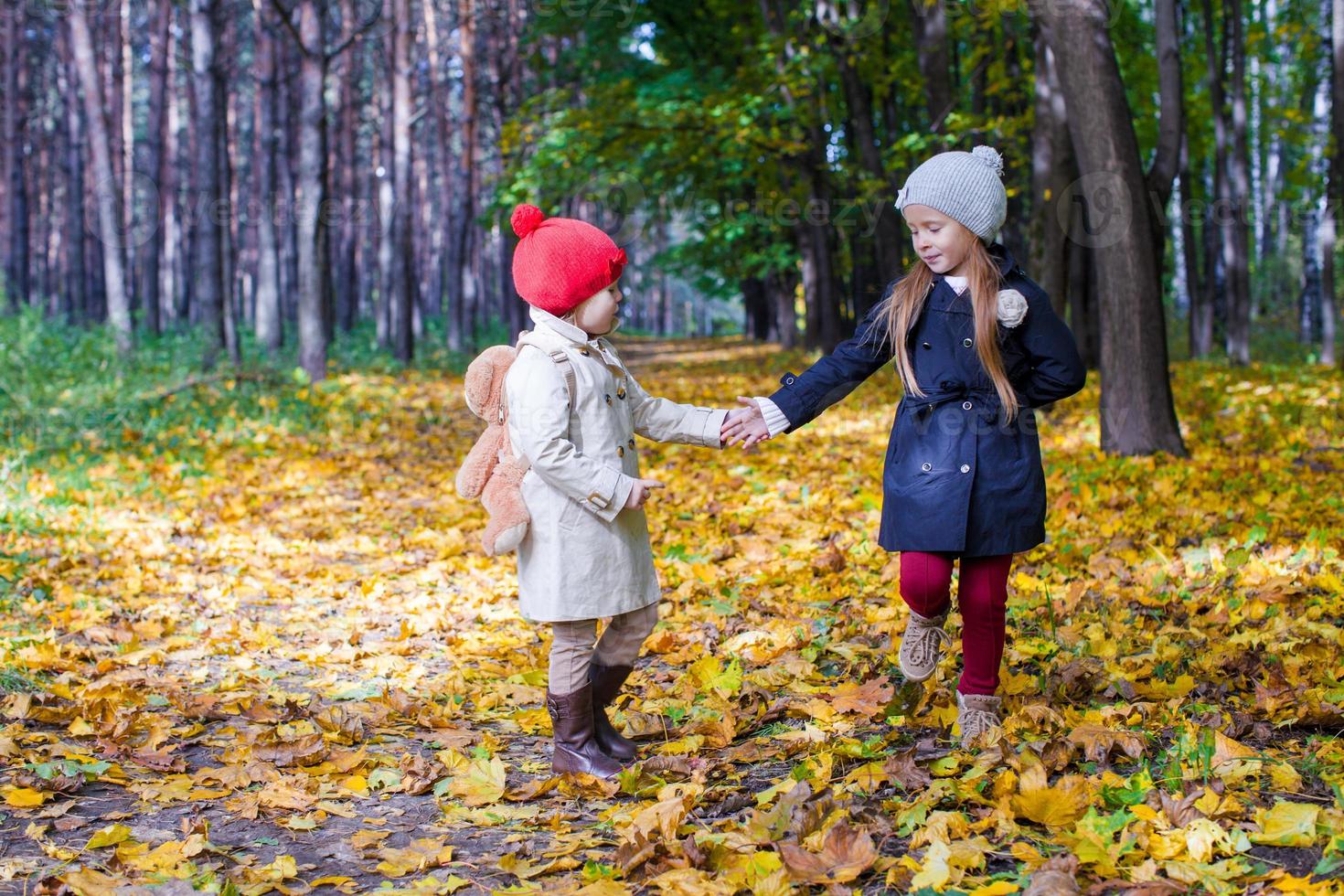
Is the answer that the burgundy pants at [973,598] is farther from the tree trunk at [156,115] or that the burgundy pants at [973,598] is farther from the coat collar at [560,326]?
the tree trunk at [156,115]

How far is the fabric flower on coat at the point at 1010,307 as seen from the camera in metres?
3.30

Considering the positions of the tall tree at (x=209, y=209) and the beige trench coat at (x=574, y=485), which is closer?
the beige trench coat at (x=574, y=485)

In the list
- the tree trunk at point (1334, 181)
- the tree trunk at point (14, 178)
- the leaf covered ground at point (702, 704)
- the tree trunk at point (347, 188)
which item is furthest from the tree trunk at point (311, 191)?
the tree trunk at point (1334, 181)

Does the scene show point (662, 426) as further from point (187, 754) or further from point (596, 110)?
point (596, 110)

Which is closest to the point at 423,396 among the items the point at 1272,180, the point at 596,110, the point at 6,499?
the point at 596,110

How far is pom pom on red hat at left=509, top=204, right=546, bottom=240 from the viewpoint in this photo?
338cm

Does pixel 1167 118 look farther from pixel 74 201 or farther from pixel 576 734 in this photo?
pixel 74 201

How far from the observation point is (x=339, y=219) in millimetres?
29328

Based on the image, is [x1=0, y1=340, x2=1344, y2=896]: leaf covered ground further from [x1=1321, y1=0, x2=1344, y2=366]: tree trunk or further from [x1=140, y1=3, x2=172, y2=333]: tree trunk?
[x1=140, y1=3, x2=172, y2=333]: tree trunk

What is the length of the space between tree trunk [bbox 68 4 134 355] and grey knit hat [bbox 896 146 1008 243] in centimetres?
1379

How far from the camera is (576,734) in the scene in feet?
11.7

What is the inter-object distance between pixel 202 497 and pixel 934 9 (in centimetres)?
925

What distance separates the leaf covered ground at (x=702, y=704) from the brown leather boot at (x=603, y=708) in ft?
0.41

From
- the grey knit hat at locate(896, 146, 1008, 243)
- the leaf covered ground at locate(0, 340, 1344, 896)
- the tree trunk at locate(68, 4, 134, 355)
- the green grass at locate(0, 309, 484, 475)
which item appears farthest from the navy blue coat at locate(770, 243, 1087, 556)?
the tree trunk at locate(68, 4, 134, 355)
